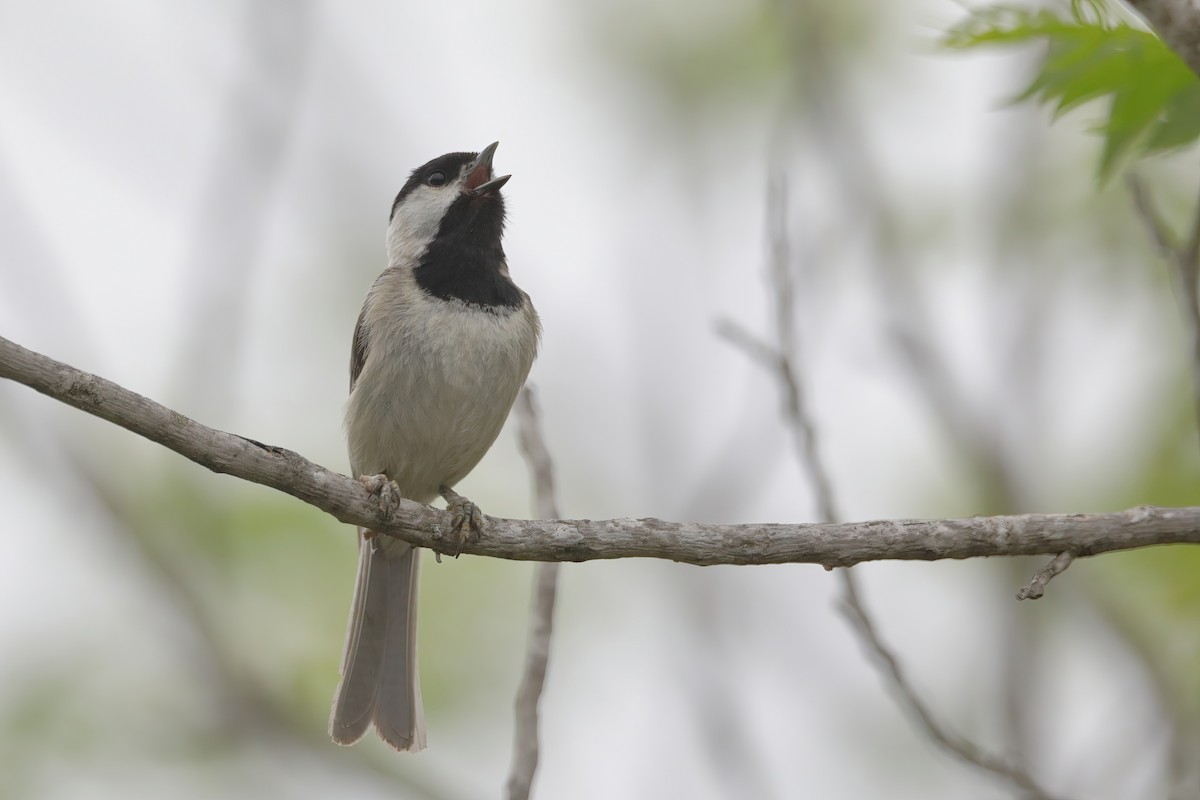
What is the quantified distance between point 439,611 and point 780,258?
12.9 feet

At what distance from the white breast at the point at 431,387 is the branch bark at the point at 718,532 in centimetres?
170

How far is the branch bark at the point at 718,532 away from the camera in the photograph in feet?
11.1

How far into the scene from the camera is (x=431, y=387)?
18.4ft

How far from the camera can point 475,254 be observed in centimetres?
634

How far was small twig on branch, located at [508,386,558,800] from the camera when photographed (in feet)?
13.8

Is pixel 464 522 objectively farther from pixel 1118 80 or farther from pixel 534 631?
pixel 1118 80

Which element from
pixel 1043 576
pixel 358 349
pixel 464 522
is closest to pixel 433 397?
pixel 358 349

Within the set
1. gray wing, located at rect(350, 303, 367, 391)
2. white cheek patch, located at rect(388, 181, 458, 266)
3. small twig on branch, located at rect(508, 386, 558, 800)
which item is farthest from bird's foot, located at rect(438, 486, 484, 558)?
white cheek patch, located at rect(388, 181, 458, 266)

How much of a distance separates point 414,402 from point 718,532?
2.31m

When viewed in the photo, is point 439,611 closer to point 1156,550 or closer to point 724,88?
point 1156,550

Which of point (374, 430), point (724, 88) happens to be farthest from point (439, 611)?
point (724, 88)

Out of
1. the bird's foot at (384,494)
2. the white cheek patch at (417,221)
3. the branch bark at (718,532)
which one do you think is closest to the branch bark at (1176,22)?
the branch bark at (718,532)

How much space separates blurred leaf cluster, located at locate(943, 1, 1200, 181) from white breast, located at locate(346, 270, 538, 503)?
291cm

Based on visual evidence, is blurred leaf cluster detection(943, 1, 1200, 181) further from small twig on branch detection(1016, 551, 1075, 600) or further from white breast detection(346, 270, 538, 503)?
white breast detection(346, 270, 538, 503)
